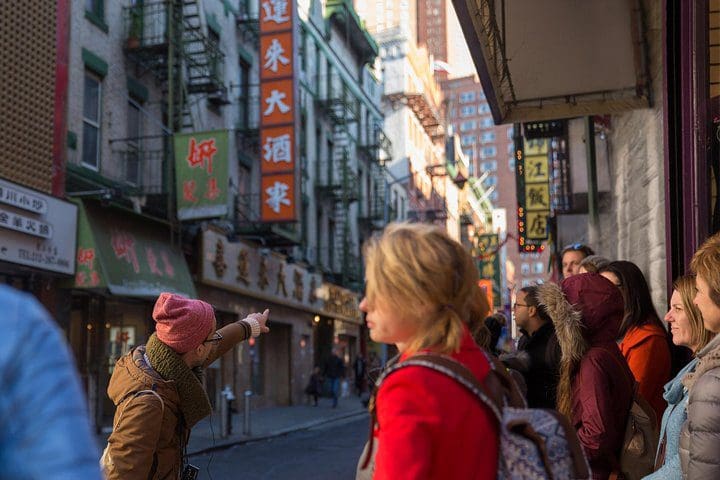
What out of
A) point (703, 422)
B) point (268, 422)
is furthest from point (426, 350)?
point (268, 422)

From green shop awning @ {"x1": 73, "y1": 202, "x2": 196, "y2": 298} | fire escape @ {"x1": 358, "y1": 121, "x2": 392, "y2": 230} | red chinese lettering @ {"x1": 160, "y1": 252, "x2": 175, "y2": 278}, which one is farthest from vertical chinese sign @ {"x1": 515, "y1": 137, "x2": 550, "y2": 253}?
fire escape @ {"x1": 358, "y1": 121, "x2": 392, "y2": 230}

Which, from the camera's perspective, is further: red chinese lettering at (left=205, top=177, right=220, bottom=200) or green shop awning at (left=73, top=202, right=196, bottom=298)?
red chinese lettering at (left=205, top=177, right=220, bottom=200)

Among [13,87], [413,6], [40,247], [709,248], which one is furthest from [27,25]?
[413,6]

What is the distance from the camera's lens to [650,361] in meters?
4.78

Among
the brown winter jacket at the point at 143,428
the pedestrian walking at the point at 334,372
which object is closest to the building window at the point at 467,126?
the pedestrian walking at the point at 334,372

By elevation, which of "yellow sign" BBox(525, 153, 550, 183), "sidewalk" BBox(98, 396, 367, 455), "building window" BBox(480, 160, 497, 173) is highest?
"building window" BBox(480, 160, 497, 173)

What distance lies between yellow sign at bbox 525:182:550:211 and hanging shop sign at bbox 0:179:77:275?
10658 mm

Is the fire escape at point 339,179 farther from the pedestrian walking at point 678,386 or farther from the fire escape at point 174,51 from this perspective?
the pedestrian walking at point 678,386

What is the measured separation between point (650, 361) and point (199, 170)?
14.3 meters

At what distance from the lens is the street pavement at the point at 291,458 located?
10.6 meters

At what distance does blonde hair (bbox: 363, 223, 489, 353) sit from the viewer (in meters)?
2.14

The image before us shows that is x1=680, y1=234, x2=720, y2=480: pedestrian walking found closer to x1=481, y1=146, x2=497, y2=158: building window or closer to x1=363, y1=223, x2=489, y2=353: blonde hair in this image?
x1=363, y1=223, x2=489, y2=353: blonde hair

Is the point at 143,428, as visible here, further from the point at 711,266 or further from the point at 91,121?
the point at 91,121

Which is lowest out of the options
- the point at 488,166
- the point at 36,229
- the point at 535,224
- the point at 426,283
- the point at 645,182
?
the point at 426,283
